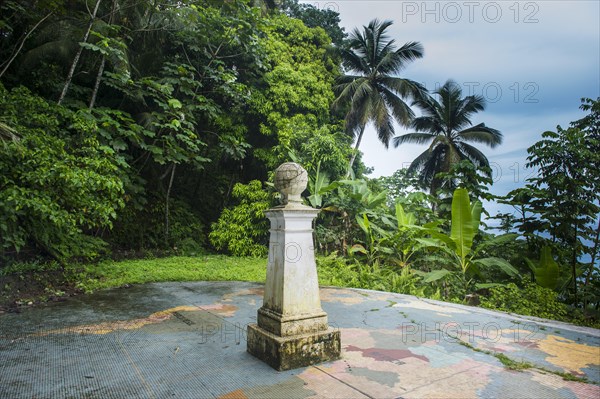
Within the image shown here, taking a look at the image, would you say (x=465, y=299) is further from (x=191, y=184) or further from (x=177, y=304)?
(x=191, y=184)

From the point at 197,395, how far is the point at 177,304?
2.81m

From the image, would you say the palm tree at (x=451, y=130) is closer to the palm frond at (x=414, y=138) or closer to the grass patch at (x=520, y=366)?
the palm frond at (x=414, y=138)

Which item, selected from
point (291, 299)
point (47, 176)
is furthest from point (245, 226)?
point (291, 299)

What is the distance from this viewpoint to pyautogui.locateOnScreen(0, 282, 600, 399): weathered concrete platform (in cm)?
251

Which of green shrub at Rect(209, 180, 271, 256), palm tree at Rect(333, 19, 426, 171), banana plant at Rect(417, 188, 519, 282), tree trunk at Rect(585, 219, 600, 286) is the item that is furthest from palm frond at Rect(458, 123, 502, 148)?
banana plant at Rect(417, 188, 519, 282)

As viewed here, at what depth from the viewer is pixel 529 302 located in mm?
5543

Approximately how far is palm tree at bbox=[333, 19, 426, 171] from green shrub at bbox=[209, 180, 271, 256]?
6.73 metres

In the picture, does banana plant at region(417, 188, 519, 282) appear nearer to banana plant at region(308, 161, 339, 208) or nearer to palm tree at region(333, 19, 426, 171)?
banana plant at region(308, 161, 339, 208)

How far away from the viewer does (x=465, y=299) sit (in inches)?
244

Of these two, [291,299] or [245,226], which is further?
[245,226]

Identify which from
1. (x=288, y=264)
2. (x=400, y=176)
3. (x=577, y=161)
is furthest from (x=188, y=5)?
(x=400, y=176)

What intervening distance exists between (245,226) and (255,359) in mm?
7445

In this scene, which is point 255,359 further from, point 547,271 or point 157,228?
point 157,228

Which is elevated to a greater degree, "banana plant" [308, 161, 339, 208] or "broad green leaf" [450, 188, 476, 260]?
"banana plant" [308, 161, 339, 208]
